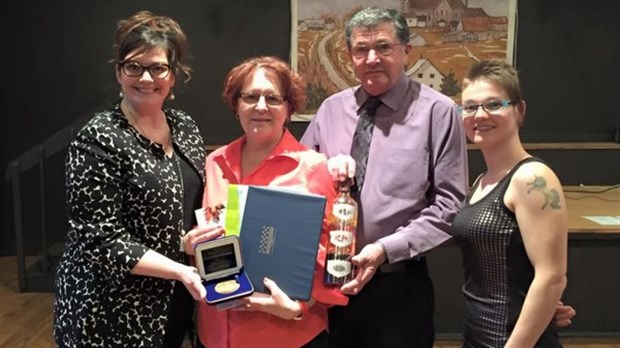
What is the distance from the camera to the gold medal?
1446 millimetres

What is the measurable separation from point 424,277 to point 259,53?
320 cm

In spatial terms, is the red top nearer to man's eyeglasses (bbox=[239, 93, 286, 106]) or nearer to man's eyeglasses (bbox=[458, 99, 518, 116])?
man's eyeglasses (bbox=[239, 93, 286, 106])

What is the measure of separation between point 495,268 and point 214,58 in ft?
12.1

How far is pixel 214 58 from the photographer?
4.75m

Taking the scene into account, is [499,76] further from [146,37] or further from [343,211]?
[146,37]

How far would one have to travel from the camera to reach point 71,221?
5.14 ft

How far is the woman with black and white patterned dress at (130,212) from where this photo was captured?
5.00ft

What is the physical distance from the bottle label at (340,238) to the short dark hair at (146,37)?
64 cm

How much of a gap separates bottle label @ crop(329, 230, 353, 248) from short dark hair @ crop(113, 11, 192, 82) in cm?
64

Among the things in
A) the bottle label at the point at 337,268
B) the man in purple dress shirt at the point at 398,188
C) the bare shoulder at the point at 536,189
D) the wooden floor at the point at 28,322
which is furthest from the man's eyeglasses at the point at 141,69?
the wooden floor at the point at 28,322

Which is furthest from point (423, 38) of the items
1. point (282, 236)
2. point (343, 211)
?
point (282, 236)

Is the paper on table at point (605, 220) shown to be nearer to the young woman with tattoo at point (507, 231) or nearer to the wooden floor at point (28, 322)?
the wooden floor at point (28, 322)

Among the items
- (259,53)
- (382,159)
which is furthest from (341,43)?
(382,159)

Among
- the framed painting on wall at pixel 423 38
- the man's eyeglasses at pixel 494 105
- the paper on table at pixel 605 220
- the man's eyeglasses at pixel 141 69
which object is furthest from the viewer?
the framed painting on wall at pixel 423 38
